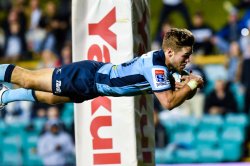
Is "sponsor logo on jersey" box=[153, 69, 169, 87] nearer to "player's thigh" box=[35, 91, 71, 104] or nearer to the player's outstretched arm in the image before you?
the player's outstretched arm

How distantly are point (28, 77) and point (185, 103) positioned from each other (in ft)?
18.4

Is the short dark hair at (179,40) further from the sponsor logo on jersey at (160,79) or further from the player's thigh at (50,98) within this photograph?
the player's thigh at (50,98)

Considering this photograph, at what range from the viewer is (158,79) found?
732cm

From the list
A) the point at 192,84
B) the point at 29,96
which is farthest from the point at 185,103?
the point at 192,84

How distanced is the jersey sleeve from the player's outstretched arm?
0.16 ft

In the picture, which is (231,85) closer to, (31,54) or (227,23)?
(227,23)

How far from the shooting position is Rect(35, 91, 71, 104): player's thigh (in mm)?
8031

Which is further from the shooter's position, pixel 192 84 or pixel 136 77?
pixel 136 77

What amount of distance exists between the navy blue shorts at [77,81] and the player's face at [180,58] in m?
0.80

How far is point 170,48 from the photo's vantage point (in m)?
7.50

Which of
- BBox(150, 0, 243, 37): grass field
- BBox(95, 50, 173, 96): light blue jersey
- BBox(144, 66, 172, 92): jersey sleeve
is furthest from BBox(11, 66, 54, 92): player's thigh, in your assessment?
BBox(150, 0, 243, 37): grass field

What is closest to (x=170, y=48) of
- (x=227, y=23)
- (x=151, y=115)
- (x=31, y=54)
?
(x=151, y=115)

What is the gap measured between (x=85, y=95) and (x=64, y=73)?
1.06 ft

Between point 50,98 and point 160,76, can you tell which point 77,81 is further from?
point 160,76
